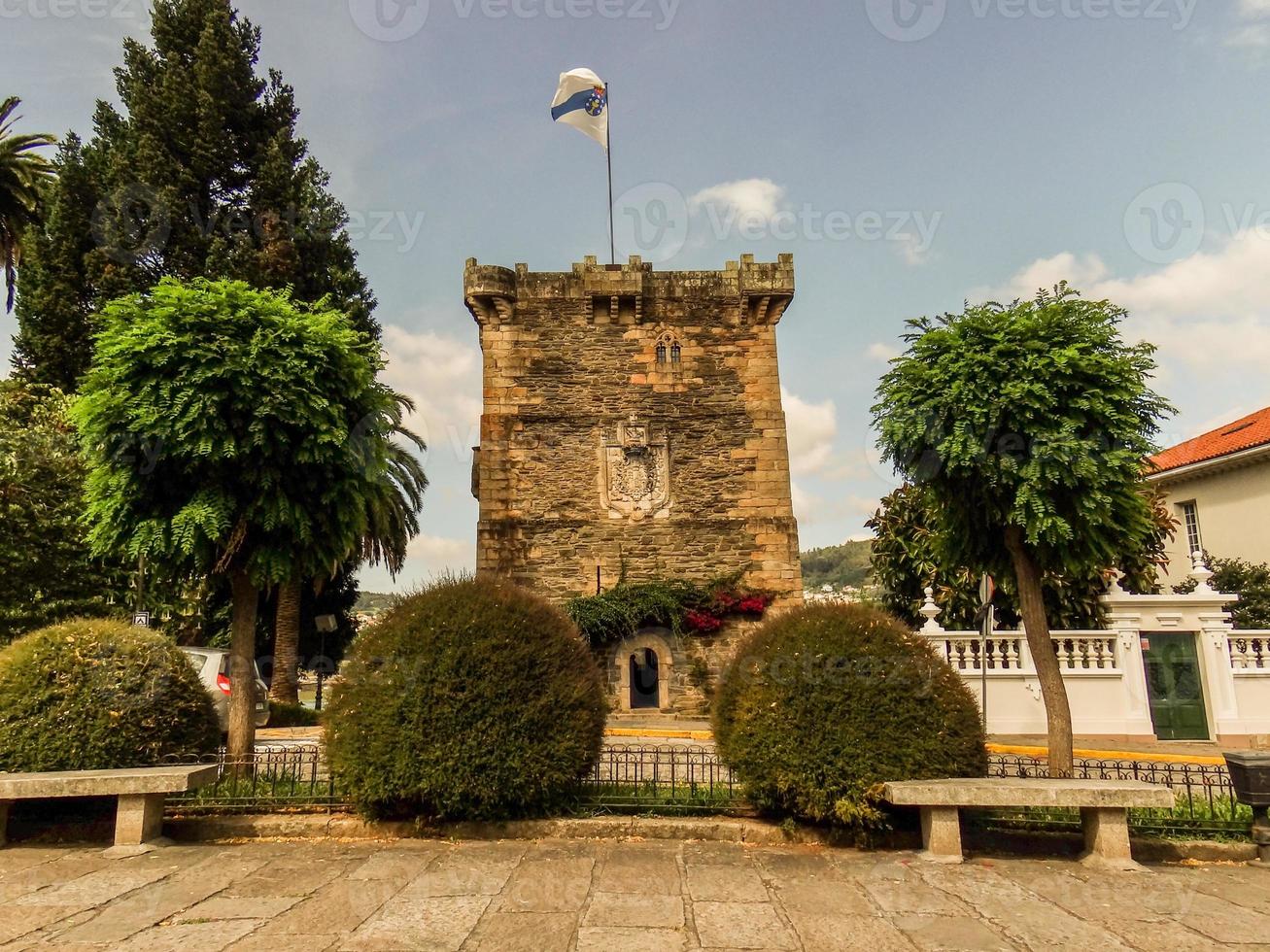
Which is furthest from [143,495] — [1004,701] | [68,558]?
[1004,701]

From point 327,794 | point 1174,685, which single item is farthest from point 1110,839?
point 1174,685

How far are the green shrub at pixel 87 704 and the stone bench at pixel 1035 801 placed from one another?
20.4 ft

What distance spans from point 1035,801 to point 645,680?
1448cm

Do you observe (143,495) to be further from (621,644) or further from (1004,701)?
(1004,701)

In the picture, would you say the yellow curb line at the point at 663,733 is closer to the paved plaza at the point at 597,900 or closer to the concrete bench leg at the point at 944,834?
the paved plaza at the point at 597,900

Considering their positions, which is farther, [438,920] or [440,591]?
[440,591]

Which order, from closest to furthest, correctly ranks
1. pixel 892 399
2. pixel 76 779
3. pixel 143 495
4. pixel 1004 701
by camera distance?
1. pixel 76 779
2. pixel 143 495
3. pixel 892 399
4. pixel 1004 701

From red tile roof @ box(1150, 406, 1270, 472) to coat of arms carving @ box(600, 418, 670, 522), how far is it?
1364 centimetres

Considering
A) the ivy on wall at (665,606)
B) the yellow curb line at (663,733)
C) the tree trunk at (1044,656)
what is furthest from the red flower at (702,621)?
the tree trunk at (1044,656)

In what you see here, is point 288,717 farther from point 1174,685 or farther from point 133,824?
point 1174,685

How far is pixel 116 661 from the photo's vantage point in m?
6.55

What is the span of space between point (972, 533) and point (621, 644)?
11.6 m

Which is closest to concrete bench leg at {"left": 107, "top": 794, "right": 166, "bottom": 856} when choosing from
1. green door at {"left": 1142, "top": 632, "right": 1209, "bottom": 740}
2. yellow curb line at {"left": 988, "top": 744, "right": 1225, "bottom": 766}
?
yellow curb line at {"left": 988, "top": 744, "right": 1225, "bottom": 766}

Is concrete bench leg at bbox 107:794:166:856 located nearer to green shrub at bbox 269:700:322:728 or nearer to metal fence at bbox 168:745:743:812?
metal fence at bbox 168:745:743:812
